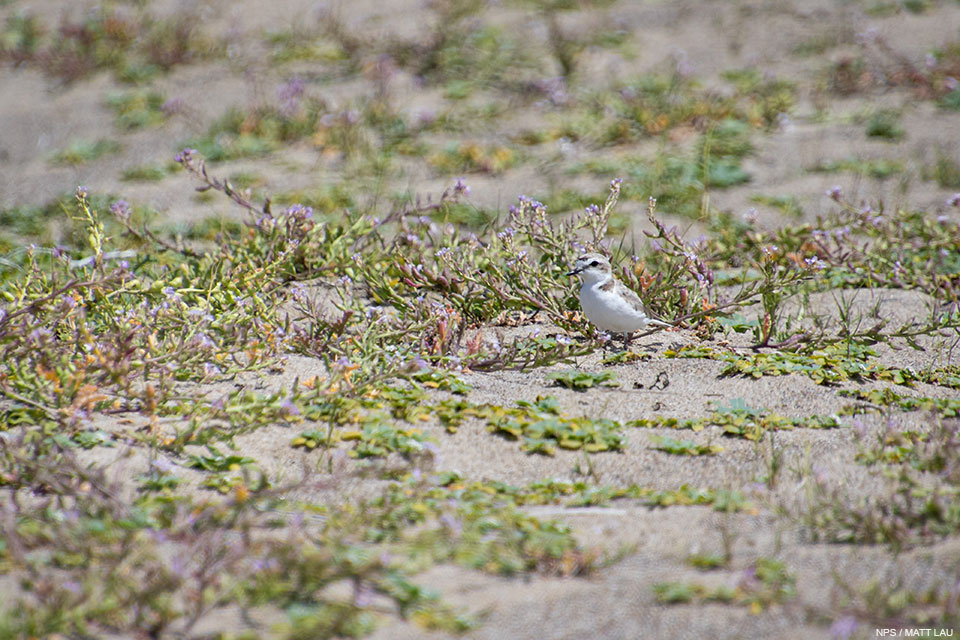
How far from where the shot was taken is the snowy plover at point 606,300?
4820 millimetres

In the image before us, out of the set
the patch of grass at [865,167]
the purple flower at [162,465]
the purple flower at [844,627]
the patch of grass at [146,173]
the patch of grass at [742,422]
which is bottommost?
the patch of grass at [742,422]

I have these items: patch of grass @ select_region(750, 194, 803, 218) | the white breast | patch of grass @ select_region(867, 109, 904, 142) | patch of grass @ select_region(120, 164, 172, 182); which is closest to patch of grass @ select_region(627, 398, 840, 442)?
the white breast

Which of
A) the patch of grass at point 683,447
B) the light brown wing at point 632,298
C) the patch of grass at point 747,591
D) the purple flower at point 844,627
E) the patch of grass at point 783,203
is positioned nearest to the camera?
the purple flower at point 844,627

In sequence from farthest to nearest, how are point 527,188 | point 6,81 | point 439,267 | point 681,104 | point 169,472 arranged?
1. point 6,81
2. point 681,104
3. point 527,188
4. point 439,267
5. point 169,472

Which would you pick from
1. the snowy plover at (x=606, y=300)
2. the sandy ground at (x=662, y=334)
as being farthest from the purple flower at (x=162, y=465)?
the snowy plover at (x=606, y=300)

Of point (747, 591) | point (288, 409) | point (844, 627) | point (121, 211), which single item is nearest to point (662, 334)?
point (288, 409)

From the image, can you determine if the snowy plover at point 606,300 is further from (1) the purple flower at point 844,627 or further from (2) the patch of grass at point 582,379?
(1) the purple flower at point 844,627

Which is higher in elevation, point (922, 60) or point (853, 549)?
point (922, 60)

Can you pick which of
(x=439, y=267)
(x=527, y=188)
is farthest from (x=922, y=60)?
(x=439, y=267)

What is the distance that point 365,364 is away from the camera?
14.9 feet

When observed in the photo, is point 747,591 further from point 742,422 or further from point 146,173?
point 146,173

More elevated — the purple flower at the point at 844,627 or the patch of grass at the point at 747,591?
the purple flower at the point at 844,627

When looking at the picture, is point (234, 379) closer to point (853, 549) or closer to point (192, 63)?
point (853, 549)

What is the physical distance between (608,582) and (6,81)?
9.81 m
